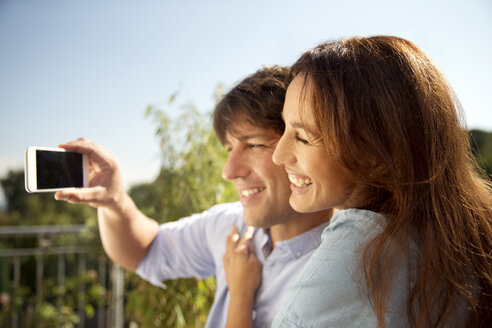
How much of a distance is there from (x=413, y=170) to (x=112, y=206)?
1094mm

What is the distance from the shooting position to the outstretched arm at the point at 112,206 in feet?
4.15

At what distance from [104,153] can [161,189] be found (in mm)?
984

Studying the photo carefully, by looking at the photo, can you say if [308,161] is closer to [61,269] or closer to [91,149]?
[91,149]

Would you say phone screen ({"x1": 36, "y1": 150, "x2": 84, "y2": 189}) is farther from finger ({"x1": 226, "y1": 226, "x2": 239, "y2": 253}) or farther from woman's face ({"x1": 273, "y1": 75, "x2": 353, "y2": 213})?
woman's face ({"x1": 273, "y1": 75, "x2": 353, "y2": 213})

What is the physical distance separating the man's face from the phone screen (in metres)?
0.52

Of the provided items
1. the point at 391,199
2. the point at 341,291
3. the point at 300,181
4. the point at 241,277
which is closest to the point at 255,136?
the point at 300,181

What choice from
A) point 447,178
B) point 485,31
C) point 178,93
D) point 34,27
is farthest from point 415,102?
point 34,27

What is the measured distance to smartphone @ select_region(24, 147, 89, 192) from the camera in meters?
1.07

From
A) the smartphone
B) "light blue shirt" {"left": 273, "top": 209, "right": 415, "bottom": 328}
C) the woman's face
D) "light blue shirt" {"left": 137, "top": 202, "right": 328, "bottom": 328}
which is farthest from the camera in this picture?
"light blue shirt" {"left": 137, "top": 202, "right": 328, "bottom": 328}

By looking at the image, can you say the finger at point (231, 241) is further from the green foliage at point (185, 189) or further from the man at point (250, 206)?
the green foliage at point (185, 189)

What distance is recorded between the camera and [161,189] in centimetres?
231

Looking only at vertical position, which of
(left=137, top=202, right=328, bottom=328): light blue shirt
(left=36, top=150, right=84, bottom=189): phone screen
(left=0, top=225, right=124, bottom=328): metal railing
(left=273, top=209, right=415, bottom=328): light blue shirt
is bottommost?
(left=0, top=225, right=124, bottom=328): metal railing

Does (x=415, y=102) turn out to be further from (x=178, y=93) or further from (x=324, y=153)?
(x=178, y=93)

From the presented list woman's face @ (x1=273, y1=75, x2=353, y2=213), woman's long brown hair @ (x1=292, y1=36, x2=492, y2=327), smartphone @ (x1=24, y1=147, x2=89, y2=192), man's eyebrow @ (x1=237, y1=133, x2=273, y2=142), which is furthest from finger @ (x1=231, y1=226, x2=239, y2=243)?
woman's long brown hair @ (x1=292, y1=36, x2=492, y2=327)
